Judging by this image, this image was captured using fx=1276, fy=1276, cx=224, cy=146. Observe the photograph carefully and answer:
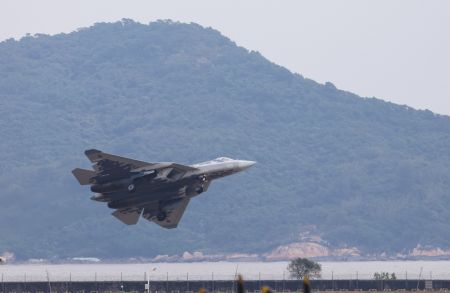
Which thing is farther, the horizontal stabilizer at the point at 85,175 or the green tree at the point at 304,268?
the green tree at the point at 304,268

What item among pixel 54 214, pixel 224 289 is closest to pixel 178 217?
pixel 224 289

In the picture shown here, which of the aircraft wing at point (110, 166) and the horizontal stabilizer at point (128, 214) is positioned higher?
the aircraft wing at point (110, 166)

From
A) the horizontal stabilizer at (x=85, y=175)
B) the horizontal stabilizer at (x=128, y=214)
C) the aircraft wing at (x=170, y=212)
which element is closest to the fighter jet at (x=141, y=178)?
the horizontal stabilizer at (x=85, y=175)

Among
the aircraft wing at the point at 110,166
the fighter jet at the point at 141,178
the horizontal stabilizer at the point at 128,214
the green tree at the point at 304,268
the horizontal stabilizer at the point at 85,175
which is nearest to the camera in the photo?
the aircraft wing at the point at 110,166

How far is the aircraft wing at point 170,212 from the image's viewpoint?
9300 centimetres

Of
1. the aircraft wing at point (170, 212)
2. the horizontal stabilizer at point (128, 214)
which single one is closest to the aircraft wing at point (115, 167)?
the aircraft wing at point (170, 212)

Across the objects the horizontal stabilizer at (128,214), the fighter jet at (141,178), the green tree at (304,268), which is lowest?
the green tree at (304,268)

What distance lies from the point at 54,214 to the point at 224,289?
71115 mm

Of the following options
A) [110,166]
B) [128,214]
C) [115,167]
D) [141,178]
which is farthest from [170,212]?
[110,166]

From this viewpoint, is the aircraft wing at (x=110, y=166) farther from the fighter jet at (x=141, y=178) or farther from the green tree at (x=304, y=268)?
the green tree at (x=304, y=268)

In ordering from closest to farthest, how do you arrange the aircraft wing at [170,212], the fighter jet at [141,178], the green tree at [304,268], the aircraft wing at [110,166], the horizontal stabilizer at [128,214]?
1. the aircraft wing at [110,166]
2. the fighter jet at [141,178]
3. the aircraft wing at [170,212]
4. the horizontal stabilizer at [128,214]
5. the green tree at [304,268]

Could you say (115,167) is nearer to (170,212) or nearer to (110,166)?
(110,166)

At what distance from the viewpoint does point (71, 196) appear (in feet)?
619

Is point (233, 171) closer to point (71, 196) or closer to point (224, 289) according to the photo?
point (224, 289)
